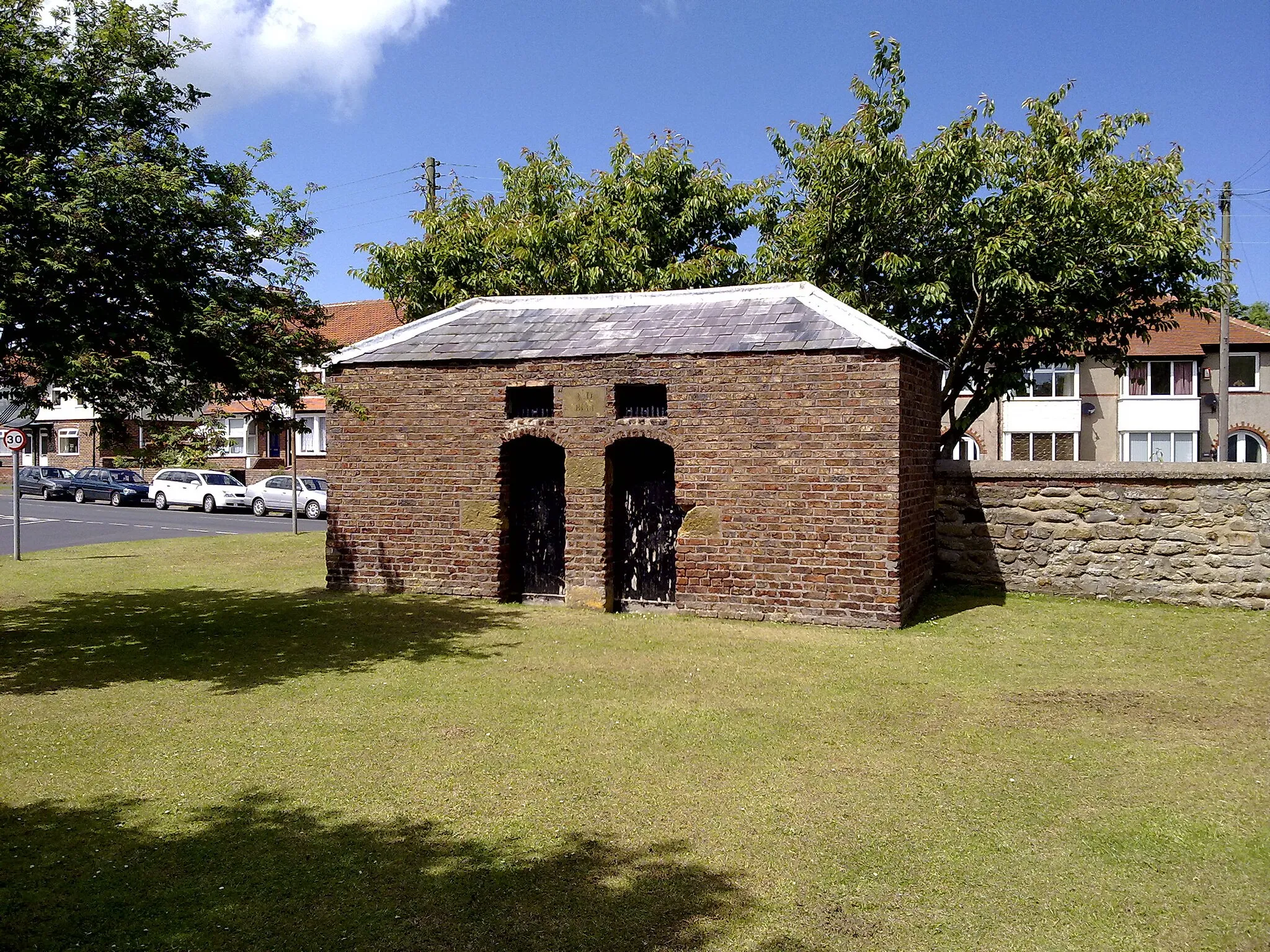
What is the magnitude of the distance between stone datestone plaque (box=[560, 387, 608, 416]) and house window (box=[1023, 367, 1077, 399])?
31.1m

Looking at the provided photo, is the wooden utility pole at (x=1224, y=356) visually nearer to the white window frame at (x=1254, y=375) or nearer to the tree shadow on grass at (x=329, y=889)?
the white window frame at (x=1254, y=375)

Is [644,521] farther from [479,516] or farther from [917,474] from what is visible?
[917,474]

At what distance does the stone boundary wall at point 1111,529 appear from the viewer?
1149 centimetres

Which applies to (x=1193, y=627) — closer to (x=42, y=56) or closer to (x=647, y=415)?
(x=647, y=415)

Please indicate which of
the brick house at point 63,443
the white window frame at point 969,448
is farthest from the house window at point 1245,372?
the brick house at point 63,443

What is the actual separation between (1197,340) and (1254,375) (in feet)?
9.60

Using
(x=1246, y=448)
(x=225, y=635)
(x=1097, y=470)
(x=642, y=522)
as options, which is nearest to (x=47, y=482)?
(x=225, y=635)

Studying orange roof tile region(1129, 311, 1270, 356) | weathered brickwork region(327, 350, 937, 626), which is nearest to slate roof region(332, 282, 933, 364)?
weathered brickwork region(327, 350, 937, 626)

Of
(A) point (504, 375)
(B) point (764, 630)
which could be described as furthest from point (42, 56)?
(B) point (764, 630)

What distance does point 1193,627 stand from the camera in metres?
10.4

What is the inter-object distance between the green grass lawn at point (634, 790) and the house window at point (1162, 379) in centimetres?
3103

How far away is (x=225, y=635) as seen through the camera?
10.1 m

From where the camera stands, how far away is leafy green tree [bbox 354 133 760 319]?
57.9 feet

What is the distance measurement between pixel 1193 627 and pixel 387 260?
15656mm
